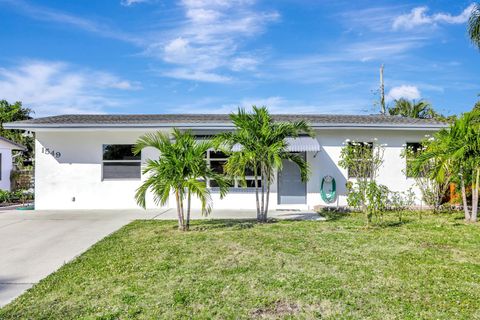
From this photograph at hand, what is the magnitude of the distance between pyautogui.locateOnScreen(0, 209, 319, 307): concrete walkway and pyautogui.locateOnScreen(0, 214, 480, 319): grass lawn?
0.48 metres

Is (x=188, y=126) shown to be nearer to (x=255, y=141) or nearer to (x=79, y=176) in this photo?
(x=255, y=141)

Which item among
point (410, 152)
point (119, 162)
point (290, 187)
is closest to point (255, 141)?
point (290, 187)

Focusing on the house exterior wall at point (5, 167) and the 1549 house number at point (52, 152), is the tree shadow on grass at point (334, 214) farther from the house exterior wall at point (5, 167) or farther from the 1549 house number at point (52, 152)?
the house exterior wall at point (5, 167)

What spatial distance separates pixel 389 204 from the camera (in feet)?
53.9

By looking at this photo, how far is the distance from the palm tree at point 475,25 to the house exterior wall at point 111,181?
7533mm

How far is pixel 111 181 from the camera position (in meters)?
17.8

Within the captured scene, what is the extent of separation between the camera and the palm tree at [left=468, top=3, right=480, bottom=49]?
2044cm

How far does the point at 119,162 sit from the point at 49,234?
22.1ft

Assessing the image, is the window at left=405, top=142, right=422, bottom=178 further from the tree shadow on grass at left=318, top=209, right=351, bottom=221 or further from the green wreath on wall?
the tree shadow on grass at left=318, top=209, right=351, bottom=221

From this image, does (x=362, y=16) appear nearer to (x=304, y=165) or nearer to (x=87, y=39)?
(x=304, y=165)

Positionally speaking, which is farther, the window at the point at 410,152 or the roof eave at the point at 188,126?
the window at the point at 410,152

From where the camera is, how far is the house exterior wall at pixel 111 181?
17438 mm

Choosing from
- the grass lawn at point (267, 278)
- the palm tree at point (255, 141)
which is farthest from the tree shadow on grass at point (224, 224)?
the palm tree at point (255, 141)

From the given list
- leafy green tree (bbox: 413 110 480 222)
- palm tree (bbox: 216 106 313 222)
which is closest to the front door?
palm tree (bbox: 216 106 313 222)
